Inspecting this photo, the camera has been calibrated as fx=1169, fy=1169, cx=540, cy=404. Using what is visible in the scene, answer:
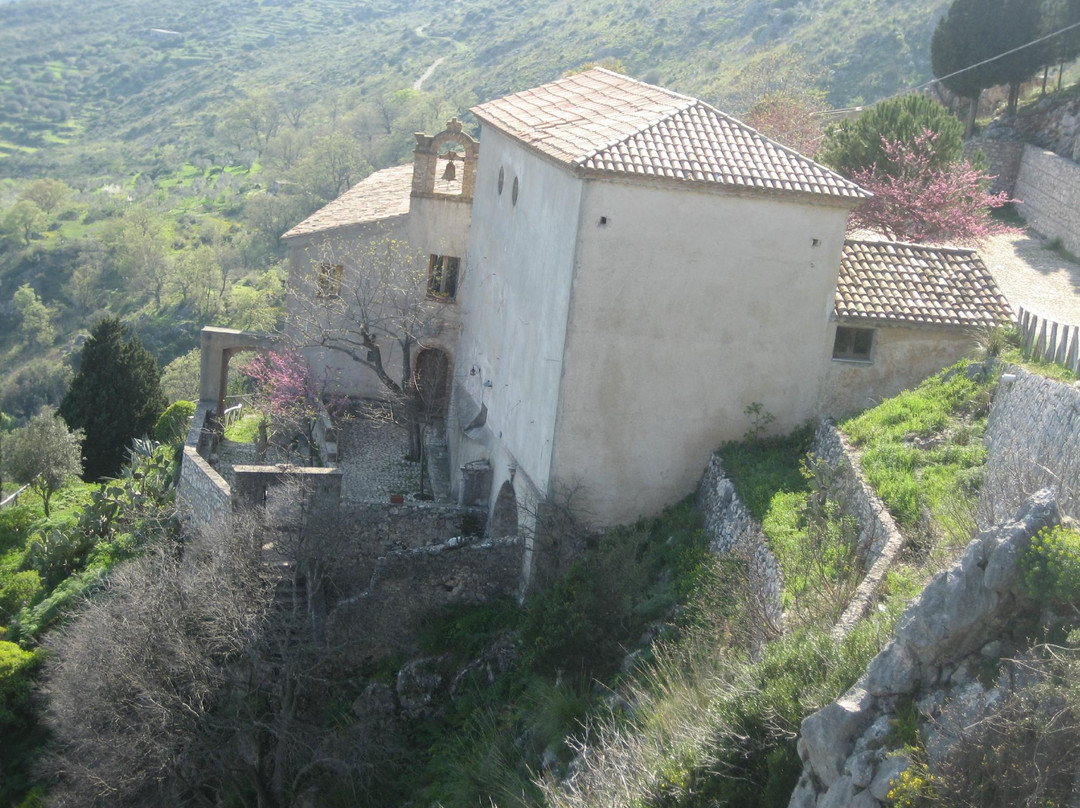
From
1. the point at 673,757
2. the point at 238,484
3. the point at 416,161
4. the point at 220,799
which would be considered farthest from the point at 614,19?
the point at 673,757

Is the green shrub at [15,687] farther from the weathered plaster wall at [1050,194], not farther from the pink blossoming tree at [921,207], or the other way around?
the weathered plaster wall at [1050,194]

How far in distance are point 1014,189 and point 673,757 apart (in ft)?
79.4

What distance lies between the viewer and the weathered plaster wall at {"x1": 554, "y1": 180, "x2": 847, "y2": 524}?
1505 cm

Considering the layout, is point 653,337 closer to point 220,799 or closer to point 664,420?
point 664,420

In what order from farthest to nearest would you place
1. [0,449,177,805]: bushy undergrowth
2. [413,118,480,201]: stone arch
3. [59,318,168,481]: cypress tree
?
1. [59,318,168,481]: cypress tree
2. [413,118,480,201]: stone arch
3. [0,449,177,805]: bushy undergrowth

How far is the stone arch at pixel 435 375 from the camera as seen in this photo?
2470cm

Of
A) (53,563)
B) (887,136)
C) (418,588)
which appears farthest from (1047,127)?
(53,563)

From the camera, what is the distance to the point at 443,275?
24.3 m

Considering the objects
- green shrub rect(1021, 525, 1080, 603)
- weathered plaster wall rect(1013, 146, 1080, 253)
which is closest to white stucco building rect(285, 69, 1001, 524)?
green shrub rect(1021, 525, 1080, 603)

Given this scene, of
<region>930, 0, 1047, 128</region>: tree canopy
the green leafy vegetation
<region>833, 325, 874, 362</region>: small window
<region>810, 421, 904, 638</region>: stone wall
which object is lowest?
<region>810, 421, 904, 638</region>: stone wall

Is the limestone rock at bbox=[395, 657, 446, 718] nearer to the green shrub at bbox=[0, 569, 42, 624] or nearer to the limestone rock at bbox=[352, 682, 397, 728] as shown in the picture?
the limestone rock at bbox=[352, 682, 397, 728]

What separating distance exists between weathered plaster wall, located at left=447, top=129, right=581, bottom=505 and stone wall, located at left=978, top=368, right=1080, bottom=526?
559cm

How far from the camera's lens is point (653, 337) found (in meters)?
15.4

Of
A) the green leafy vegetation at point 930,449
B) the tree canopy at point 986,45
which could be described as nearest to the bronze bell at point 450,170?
the green leafy vegetation at point 930,449
